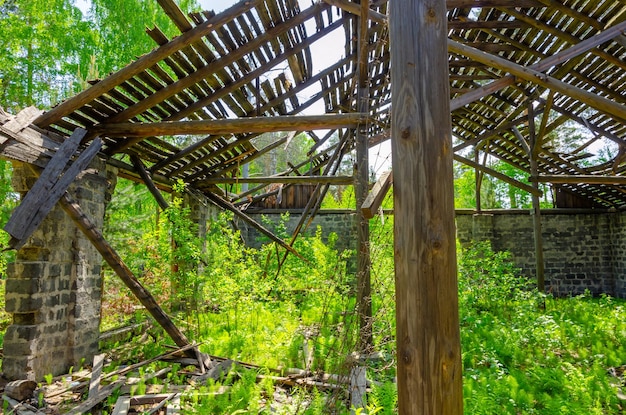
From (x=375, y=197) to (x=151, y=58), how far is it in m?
3.93

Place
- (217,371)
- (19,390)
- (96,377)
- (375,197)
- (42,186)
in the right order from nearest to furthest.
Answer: (375,197) < (19,390) < (42,186) < (96,377) < (217,371)

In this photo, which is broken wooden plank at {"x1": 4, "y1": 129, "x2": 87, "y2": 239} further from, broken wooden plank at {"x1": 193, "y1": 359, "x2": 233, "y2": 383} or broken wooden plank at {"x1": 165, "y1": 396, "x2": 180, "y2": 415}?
broken wooden plank at {"x1": 193, "y1": 359, "x2": 233, "y2": 383}

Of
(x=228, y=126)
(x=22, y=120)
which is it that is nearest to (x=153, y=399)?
(x=228, y=126)

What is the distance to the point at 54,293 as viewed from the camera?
17.2 feet

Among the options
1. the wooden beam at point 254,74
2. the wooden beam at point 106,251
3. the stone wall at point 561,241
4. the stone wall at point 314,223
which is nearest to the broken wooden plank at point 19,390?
the wooden beam at point 106,251

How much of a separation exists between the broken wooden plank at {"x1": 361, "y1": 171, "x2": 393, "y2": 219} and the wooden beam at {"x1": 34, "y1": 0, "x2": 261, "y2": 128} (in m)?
3.56

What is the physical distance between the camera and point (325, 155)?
11773mm

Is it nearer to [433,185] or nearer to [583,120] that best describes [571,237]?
[583,120]

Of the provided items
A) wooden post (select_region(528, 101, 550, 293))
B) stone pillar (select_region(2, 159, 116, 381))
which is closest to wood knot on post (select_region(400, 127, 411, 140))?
stone pillar (select_region(2, 159, 116, 381))

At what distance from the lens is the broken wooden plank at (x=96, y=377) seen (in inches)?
170

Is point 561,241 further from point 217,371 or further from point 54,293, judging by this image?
point 54,293

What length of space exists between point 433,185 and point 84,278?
571 centimetres

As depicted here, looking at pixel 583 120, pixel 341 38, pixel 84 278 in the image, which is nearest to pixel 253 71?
pixel 341 38

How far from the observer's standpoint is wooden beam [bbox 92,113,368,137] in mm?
5328
